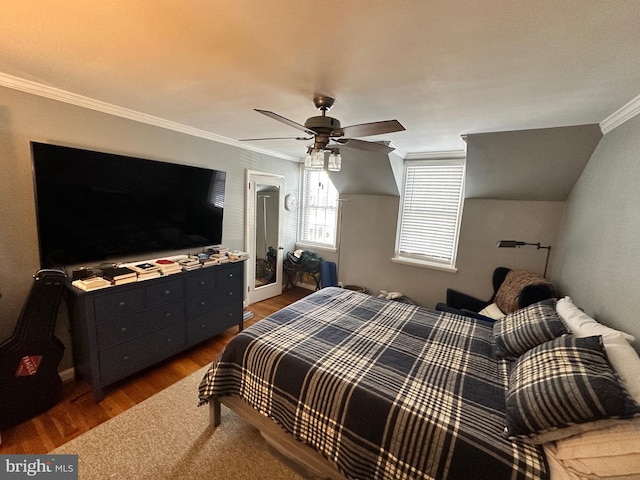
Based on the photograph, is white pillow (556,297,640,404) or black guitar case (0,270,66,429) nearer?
white pillow (556,297,640,404)

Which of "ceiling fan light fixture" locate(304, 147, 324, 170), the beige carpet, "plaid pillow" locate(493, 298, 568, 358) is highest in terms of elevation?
"ceiling fan light fixture" locate(304, 147, 324, 170)

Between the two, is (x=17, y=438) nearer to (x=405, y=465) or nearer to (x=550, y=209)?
(x=405, y=465)

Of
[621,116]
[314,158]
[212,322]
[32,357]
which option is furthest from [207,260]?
[621,116]

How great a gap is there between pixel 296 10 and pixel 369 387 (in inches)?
69.0

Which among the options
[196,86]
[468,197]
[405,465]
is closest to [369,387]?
[405,465]

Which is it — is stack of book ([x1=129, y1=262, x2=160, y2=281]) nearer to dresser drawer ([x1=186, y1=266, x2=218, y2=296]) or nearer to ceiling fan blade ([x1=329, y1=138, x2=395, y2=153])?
dresser drawer ([x1=186, y1=266, x2=218, y2=296])

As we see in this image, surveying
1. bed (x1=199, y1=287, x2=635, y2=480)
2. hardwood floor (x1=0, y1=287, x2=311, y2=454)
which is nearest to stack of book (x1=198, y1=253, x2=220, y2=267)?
hardwood floor (x1=0, y1=287, x2=311, y2=454)

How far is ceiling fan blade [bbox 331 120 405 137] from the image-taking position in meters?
1.40

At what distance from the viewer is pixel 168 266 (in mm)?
2371

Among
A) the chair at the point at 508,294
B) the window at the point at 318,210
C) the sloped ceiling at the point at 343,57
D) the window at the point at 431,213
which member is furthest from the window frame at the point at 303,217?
the sloped ceiling at the point at 343,57

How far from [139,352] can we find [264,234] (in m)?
2.24

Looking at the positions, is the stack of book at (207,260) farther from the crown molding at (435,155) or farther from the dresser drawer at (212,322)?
the crown molding at (435,155)

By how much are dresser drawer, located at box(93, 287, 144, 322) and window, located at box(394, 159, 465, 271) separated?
3125 millimetres

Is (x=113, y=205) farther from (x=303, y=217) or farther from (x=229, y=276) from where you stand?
(x=303, y=217)
